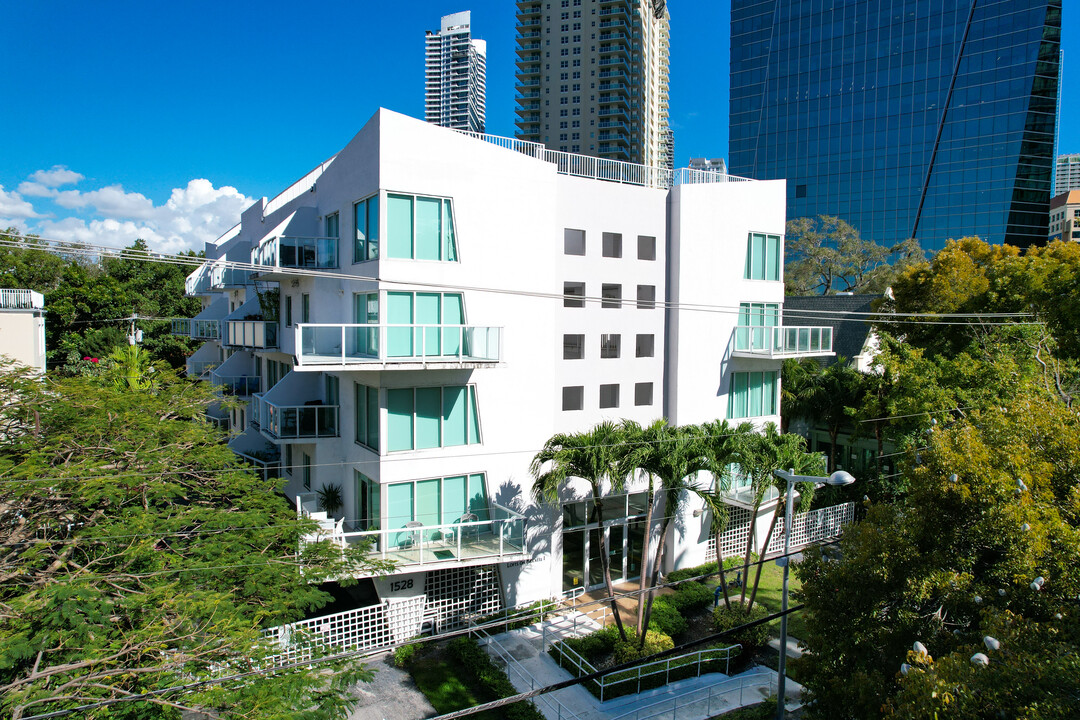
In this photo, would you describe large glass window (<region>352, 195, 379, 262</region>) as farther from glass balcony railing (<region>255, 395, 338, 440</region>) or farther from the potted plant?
the potted plant

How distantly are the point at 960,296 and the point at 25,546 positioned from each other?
31919 mm

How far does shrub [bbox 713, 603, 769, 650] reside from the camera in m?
19.2

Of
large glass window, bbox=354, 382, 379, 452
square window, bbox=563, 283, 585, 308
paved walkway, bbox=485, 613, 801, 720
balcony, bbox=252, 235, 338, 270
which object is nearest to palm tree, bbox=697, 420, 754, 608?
paved walkway, bbox=485, 613, 801, 720

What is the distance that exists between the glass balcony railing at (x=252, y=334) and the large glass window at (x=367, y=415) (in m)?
5.72

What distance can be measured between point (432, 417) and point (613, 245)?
9.09 m

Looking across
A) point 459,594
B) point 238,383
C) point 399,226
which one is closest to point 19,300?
point 238,383

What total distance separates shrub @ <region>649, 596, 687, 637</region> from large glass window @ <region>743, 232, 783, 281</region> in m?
12.4

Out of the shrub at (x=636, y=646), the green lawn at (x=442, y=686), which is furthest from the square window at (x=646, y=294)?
the green lawn at (x=442, y=686)

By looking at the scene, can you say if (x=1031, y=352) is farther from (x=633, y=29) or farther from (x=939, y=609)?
(x=633, y=29)

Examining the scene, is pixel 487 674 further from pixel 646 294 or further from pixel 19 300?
pixel 19 300

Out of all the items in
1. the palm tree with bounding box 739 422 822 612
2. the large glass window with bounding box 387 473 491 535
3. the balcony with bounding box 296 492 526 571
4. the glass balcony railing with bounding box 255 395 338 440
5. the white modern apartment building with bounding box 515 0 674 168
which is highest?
the white modern apartment building with bounding box 515 0 674 168

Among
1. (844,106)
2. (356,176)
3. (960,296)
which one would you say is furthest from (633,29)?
(356,176)

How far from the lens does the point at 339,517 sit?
2041 cm

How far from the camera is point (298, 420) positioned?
20.1m
